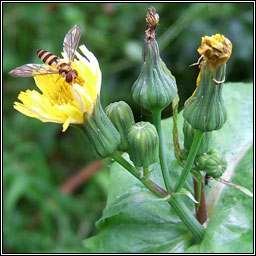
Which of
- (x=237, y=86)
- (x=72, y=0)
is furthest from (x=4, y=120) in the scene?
(x=237, y=86)

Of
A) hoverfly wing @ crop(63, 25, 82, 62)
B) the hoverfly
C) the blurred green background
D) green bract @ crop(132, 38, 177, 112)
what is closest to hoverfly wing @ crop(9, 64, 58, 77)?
the hoverfly

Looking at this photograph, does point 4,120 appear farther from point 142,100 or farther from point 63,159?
point 142,100

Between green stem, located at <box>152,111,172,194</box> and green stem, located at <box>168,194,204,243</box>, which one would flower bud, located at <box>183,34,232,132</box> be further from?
green stem, located at <box>168,194,204,243</box>

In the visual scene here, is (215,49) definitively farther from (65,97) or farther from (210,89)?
(65,97)

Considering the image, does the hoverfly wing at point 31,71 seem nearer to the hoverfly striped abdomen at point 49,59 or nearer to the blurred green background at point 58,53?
the hoverfly striped abdomen at point 49,59

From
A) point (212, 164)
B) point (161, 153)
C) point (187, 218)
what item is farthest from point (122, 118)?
point (187, 218)

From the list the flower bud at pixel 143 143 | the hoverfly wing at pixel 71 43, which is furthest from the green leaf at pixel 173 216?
the hoverfly wing at pixel 71 43
